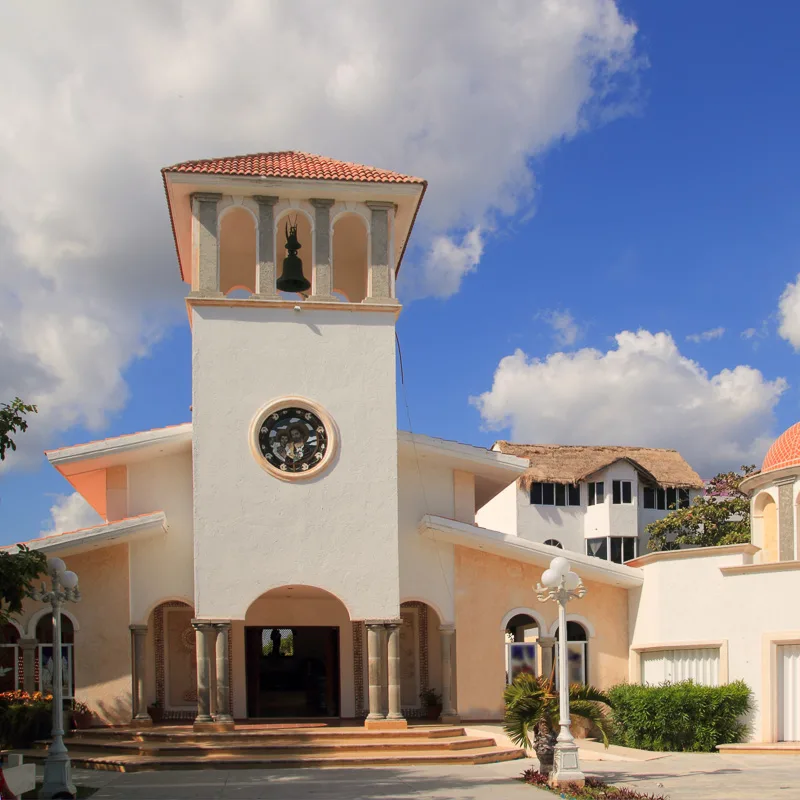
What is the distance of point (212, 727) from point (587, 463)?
35.8 metres

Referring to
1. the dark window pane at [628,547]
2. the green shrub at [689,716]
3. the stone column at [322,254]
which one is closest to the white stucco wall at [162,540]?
the stone column at [322,254]

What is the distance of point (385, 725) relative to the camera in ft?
73.7

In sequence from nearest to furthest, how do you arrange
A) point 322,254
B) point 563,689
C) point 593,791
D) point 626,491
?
point 593,791 < point 563,689 < point 322,254 < point 626,491

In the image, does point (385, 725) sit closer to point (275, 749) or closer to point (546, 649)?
point (275, 749)

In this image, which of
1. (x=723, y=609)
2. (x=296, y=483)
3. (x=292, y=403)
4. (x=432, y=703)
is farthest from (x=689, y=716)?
(x=292, y=403)

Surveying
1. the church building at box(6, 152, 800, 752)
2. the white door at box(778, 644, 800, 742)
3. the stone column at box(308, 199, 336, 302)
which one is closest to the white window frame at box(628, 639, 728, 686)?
the church building at box(6, 152, 800, 752)

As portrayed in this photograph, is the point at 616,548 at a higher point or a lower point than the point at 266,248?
lower

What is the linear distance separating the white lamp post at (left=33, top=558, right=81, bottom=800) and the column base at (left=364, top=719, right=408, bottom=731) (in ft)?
21.7

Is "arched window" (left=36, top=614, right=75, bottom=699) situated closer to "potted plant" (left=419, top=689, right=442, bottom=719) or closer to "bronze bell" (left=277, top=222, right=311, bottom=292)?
"potted plant" (left=419, top=689, right=442, bottom=719)

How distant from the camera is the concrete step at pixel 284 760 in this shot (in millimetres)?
20297

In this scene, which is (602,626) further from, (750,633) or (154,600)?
(154,600)

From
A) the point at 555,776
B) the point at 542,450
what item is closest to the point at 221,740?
the point at 555,776

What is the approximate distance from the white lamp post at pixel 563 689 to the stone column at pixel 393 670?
5507mm

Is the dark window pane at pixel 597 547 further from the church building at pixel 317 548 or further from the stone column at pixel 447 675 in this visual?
the stone column at pixel 447 675
